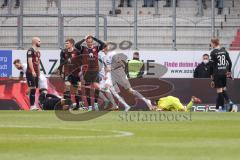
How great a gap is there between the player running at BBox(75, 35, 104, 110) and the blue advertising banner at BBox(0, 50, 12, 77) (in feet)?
17.2

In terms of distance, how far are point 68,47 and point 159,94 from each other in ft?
13.2

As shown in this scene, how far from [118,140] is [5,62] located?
1746cm

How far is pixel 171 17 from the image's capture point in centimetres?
2812

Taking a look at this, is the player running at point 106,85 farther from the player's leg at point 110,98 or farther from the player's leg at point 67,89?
the player's leg at point 67,89

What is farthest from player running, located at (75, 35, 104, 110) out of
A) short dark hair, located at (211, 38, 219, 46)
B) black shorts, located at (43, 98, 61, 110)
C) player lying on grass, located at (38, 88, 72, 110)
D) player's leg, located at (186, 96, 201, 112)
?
short dark hair, located at (211, 38, 219, 46)

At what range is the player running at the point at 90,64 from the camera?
2222 centimetres

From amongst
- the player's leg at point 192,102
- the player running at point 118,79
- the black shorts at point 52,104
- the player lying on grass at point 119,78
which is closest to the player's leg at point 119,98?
the player running at point 118,79

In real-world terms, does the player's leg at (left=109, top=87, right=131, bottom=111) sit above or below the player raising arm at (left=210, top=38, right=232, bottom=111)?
below

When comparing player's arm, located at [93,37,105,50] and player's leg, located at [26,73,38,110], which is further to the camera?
player's arm, located at [93,37,105,50]

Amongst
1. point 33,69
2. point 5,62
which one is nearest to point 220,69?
point 33,69

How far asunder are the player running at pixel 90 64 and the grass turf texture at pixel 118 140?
21.9ft

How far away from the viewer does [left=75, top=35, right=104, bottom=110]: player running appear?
22223 mm

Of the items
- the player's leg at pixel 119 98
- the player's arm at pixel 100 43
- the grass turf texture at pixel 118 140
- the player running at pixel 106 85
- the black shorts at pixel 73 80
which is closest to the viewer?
the grass turf texture at pixel 118 140

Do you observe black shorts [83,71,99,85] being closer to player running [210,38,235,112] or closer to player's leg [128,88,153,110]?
player's leg [128,88,153,110]
